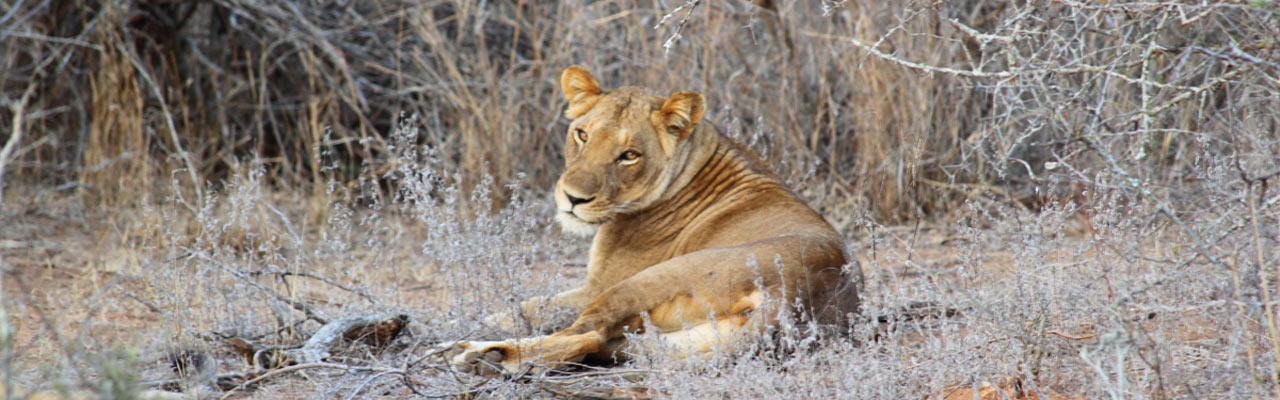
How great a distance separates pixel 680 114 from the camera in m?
4.45

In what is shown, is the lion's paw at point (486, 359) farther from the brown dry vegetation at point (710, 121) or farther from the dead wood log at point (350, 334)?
the dead wood log at point (350, 334)

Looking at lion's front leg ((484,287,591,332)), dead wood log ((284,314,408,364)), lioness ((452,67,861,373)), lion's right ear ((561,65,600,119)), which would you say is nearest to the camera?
lioness ((452,67,861,373))

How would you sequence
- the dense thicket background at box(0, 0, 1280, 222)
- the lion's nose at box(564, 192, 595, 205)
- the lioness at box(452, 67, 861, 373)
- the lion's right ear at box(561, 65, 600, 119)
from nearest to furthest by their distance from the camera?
the lioness at box(452, 67, 861, 373), the lion's nose at box(564, 192, 595, 205), the lion's right ear at box(561, 65, 600, 119), the dense thicket background at box(0, 0, 1280, 222)

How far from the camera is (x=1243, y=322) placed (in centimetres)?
285

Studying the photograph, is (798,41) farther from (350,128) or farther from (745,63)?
(350,128)

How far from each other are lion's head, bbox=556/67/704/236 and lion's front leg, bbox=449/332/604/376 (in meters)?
0.90

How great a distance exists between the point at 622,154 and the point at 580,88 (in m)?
0.41

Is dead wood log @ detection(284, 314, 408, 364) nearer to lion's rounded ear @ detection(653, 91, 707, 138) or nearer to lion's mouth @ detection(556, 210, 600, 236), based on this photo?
lion's mouth @ detection(556, 210, 600, 236)

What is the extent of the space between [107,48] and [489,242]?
473 cm

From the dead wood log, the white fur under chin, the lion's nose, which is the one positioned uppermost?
the lion's nose

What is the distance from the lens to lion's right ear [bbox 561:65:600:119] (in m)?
4.66

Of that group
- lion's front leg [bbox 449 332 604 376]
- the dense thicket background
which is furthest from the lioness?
the dense thicket background

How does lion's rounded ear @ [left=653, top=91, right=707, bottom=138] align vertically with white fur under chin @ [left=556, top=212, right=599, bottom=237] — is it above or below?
above

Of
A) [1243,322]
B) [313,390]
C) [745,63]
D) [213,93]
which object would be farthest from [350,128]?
[1243,322]
